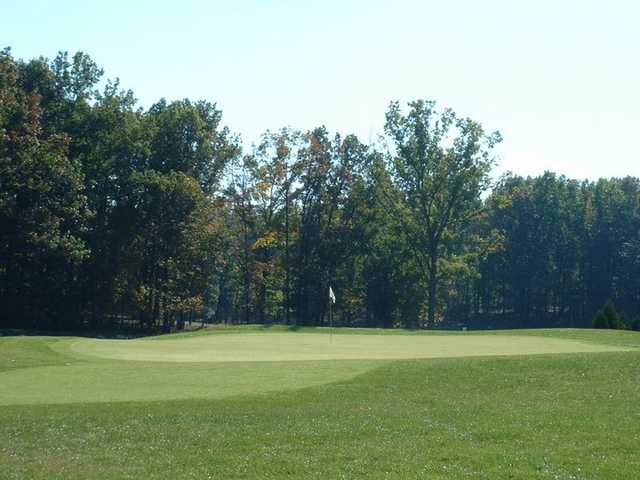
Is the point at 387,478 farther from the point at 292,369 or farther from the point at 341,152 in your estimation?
the point at 341,152

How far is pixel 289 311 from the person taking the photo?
75.6 m

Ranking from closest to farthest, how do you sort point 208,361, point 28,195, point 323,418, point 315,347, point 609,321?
point 323,418, point 208,361, point 315,347, point 609,321, point 28,195

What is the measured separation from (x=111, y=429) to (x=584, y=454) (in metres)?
7.49

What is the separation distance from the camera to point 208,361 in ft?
78.3

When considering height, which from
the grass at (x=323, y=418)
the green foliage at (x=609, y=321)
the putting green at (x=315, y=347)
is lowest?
the grass at (x=323, y=418)

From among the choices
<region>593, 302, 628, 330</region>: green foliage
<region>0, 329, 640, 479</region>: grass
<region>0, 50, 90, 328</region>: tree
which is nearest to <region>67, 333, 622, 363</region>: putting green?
<region>0, 329, 640, 479</region>: grass

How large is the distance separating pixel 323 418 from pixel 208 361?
1018 cm

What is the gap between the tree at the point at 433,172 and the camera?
64.0 m

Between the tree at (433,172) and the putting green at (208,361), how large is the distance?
1197 inches

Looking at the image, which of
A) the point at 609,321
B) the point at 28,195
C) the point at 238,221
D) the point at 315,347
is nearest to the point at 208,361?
the point at 315,347

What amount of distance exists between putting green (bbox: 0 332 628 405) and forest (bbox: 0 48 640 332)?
19.0 meters

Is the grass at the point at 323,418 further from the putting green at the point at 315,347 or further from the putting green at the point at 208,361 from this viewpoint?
the putting green at the point at 315,347

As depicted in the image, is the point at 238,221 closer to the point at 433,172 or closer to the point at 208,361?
the point at 433,172

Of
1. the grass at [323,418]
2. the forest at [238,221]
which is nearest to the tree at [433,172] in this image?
the forest at [238,221]
